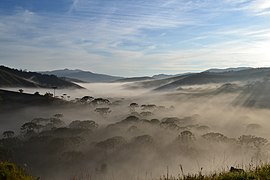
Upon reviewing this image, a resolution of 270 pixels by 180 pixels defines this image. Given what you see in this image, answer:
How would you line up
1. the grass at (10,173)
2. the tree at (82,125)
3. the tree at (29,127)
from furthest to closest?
the tree at (82,125) → the tree at (29,127) → the grass at (10,173)

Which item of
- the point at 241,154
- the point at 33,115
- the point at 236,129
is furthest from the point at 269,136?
the point at 33,115

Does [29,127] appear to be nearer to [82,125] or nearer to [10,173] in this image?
[82,125]

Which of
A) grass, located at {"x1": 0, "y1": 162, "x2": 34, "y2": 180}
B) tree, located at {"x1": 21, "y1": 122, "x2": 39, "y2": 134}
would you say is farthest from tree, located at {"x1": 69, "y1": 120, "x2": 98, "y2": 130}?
grass, located at {"x1": 0, "y1": 162, "x2": 34, "y2": 180}

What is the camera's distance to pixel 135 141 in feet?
388

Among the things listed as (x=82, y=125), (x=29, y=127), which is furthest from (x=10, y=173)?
(x=82, y=125)

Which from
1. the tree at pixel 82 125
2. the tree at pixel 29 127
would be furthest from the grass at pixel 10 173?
the tree at pixel 82 125

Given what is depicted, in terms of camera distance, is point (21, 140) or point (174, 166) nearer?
point (174, 166)

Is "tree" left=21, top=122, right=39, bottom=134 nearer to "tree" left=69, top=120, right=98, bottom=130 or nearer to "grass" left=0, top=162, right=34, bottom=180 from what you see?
"tree" left=69, top=120, right=98, bottom=130

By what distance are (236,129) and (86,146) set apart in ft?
275

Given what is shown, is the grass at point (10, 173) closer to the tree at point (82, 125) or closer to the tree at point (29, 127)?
the tree at point (29, 127)

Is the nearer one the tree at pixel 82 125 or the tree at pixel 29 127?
the tree at pixel 29 127

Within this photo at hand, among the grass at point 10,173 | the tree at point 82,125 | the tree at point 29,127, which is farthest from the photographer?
the tree at point 82,125

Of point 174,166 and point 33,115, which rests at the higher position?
point 33,115

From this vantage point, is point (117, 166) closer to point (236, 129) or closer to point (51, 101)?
point (236, 129)
